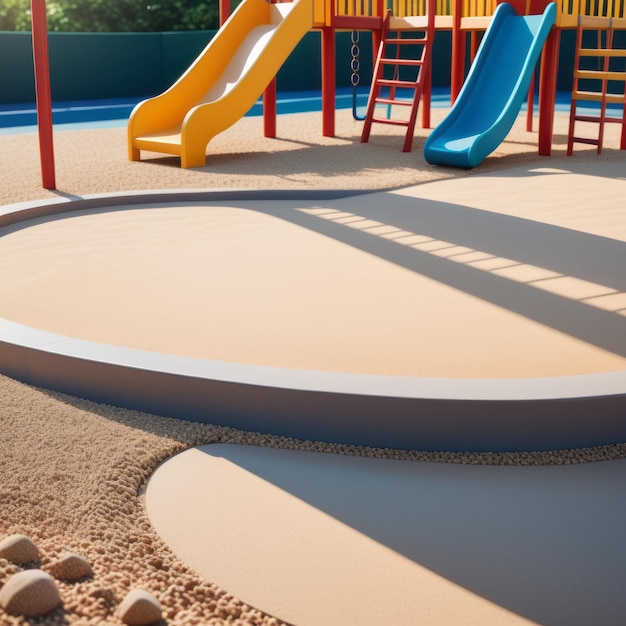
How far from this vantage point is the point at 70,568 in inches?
66.8

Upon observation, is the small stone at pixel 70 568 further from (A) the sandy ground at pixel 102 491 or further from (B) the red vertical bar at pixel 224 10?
(B) the red vertical bar at pixel 224 10

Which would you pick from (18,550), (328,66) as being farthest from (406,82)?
(18,550)

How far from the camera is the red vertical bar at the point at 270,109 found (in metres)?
9.16

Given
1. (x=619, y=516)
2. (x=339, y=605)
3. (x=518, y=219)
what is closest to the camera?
(x=339, y=605)

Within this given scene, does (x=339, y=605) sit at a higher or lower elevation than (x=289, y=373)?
lower

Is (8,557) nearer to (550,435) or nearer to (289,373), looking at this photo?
(289,373)

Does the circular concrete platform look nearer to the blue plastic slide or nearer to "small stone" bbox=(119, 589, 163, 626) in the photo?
"small stone" bbox=(119, 589, 163, 626)

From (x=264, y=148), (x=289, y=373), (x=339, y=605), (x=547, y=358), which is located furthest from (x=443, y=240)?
(x=264, y=148)

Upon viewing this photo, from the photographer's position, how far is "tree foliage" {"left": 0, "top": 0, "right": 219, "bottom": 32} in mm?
19469

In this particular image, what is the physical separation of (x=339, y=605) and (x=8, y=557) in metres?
0.65

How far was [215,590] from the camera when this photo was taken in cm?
174

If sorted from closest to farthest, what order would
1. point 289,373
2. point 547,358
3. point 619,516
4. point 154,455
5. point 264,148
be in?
point 619,516 → point 154,455 → point 289,373 → point 547,358 → point 264,148

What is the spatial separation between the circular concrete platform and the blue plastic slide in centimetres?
149

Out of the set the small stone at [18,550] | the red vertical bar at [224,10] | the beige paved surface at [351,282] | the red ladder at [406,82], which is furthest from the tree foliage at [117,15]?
the small stone at [18,550]
